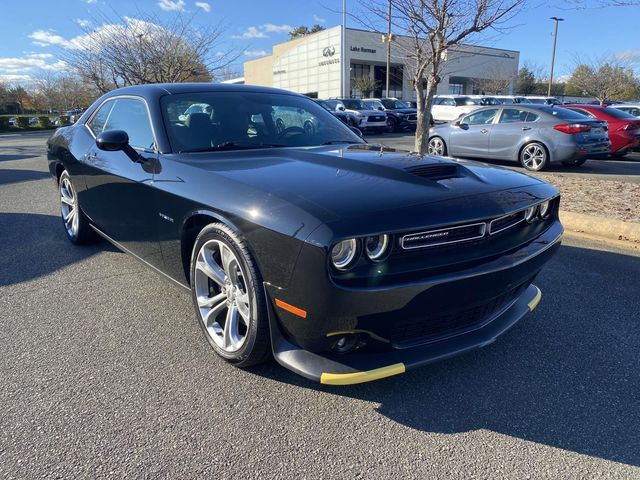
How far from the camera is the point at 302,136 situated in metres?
3.60

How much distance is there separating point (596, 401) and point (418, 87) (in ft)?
23.8

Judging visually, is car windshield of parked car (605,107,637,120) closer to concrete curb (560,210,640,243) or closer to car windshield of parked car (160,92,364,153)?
concrete curb (560,210,640,243)

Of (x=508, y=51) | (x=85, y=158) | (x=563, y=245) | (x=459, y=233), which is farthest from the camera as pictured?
(x=508, y=51)

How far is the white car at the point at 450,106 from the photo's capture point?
2298cm

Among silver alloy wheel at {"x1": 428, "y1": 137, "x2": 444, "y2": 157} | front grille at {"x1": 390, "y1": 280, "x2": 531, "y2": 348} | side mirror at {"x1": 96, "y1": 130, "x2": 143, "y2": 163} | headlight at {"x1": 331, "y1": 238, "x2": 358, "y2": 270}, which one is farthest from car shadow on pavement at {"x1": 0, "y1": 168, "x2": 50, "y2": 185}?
front grille at {"x1": 390, "y1": 280, "x2": 531, "y2": 348}

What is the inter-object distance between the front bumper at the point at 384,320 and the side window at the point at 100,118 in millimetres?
2987

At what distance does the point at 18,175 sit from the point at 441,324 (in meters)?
10.8

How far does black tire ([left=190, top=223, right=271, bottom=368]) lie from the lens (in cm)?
226

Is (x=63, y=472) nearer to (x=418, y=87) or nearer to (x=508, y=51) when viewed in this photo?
(x=418, y=87)

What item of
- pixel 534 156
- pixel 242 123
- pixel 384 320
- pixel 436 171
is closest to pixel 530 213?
pixel 436 171

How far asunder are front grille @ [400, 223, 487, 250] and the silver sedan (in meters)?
8.72

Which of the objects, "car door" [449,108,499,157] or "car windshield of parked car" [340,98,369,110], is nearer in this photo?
"car door" [449,108,499,157]

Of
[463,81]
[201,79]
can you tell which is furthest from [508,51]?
[201,79]

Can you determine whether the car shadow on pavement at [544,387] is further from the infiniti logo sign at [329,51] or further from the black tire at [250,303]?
the infiniti logo sign at [329,51]
